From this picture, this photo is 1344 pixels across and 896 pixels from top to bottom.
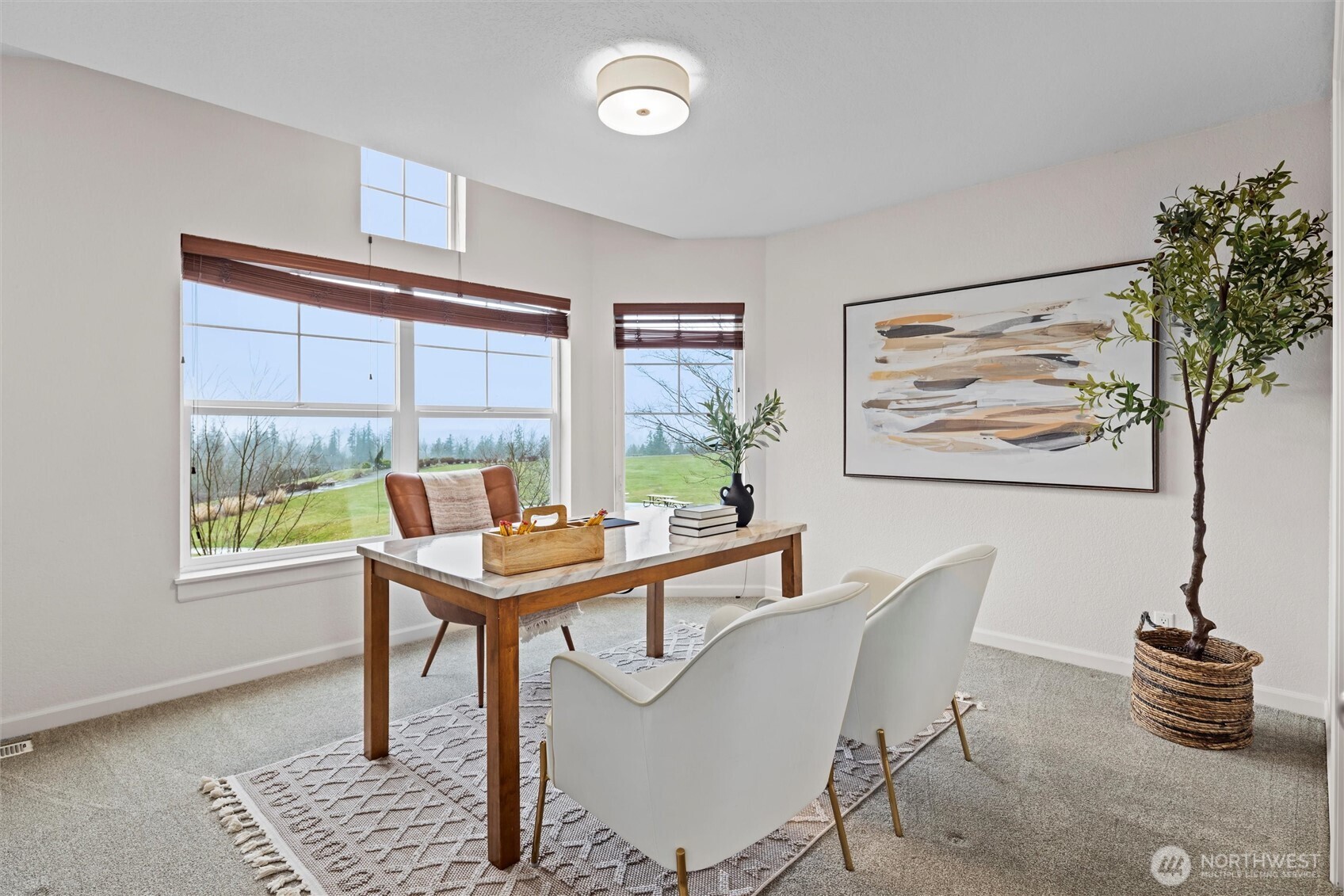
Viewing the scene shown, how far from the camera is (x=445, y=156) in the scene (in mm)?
3076

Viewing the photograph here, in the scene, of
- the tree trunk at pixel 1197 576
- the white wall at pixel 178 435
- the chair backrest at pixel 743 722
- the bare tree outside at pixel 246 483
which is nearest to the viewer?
the chair backrest at pixel 743 722

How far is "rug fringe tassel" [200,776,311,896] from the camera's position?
1730 mm

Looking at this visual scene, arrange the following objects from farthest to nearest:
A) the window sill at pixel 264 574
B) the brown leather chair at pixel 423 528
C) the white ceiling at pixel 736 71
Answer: the window sill at pixel 264 574, the brown leather chair at pixel 423 528, the white ceiling at pixel 736 71

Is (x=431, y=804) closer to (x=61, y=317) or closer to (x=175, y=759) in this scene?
(x=175, y=759)

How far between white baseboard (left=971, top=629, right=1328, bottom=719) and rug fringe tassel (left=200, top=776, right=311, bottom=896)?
2.64 m

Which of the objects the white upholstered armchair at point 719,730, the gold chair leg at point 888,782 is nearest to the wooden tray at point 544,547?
the white upholstered armchair at point 719,730

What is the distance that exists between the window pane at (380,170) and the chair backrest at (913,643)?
3.38 meters

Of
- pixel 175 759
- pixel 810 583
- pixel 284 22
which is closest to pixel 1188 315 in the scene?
pixel 810 583

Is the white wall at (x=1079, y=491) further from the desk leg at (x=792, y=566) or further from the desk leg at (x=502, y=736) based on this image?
the desk leg at (x=502, y=736)

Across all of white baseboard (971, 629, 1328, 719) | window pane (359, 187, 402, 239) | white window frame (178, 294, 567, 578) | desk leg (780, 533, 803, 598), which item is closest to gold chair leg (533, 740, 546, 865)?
desk leg (780, 533, 803, 598)

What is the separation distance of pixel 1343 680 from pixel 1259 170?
7.48ft

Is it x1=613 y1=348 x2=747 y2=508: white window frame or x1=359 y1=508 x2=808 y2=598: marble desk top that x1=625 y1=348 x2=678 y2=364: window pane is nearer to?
x1=613 y1=348 x2=747 y2=508: white window frame

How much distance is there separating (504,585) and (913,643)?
45.2 inches

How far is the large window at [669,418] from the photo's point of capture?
4.66m
